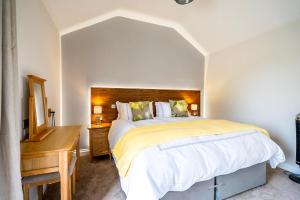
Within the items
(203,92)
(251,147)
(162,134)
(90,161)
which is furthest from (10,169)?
(203,92)

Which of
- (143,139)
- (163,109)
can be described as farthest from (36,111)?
(163,109)

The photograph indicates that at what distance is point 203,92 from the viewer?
4617 millimetres

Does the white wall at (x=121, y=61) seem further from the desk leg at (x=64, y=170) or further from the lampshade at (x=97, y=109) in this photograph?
the desk leg at (x=64, y=170)

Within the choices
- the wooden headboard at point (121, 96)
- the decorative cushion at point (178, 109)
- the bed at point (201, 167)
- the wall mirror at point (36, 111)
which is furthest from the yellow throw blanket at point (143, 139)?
the wooden headboard at point (121, 96)

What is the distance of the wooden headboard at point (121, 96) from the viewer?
11.2 ft

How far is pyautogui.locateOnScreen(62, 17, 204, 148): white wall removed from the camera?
325 centimetres

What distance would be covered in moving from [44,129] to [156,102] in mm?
2376

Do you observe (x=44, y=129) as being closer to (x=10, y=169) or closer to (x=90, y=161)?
(x=10, y=169)

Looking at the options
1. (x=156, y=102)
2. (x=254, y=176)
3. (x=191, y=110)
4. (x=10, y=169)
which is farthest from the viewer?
(x=191, y=110)

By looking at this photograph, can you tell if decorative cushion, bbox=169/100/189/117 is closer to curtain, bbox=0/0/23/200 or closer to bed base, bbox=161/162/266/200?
bed base, bbox=161/162/266/200

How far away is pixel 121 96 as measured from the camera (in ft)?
11.8

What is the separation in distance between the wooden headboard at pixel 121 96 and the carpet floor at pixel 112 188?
3.89 feet

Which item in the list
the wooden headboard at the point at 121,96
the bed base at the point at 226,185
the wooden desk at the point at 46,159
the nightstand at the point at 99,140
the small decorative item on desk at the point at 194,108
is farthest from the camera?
the small decorative item on desk at the point at 194,108

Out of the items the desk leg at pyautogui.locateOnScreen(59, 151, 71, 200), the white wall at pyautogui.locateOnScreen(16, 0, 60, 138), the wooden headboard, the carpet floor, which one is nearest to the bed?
the carpet floor
